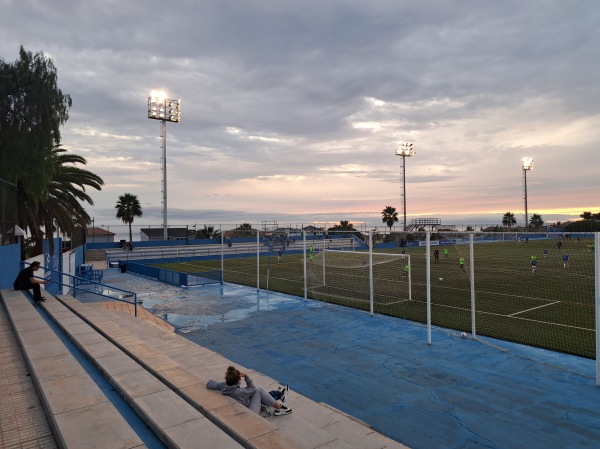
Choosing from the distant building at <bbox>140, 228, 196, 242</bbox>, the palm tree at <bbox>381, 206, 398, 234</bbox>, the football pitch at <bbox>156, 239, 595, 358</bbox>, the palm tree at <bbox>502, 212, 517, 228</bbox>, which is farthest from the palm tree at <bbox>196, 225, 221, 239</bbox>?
the palm tree at <bbox>502, 212, 517, 228</bbox>

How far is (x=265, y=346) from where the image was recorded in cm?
1373

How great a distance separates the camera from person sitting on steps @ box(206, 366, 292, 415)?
742 cm

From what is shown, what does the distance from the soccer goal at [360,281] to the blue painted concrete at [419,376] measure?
12.4 ft

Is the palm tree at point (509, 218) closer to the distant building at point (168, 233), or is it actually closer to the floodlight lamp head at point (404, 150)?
the floodlight lamp head at point (404, 150)

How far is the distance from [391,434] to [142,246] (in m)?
55.0

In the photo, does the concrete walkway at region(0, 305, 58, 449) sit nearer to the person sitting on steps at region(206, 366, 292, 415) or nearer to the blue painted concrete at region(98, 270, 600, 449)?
the person sitting on steps at region(206, 366, 292, 415)

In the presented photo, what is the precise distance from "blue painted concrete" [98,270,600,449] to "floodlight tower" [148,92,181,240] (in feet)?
127

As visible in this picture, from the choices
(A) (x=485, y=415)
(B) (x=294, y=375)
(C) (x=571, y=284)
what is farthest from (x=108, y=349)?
(C) (x=571, y=284)

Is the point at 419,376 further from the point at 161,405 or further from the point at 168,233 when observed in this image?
the point at 168,233

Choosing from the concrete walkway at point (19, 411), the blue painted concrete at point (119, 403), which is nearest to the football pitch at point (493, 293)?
the blue painted concrete at point (119, 403)

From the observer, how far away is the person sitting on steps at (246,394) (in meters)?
7.42

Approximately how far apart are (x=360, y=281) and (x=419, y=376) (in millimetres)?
17069

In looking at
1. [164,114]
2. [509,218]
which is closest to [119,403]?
[164,114]

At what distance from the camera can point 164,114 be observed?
56.1m
